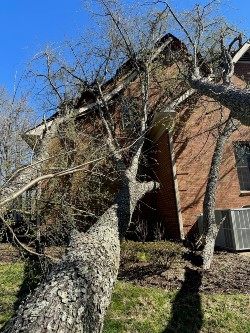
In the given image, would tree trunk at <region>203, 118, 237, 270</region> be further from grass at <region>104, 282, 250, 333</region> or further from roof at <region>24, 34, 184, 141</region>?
roof at <region>24, 34, 184, 141</region>

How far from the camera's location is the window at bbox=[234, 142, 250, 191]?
40.1 feet

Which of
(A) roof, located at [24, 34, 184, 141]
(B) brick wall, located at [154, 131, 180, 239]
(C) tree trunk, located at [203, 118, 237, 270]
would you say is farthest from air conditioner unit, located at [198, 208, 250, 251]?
(A) roof, located at [24, 34, 184, 141]

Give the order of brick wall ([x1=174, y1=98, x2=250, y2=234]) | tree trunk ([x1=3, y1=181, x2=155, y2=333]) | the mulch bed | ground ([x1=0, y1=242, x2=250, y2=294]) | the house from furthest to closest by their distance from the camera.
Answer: brick wall ([x1=174, y1=98, x2=250, y2=234])
the house
ground ([x1=0, y1=242, x2=250, y2=294])
the mulch bed
tree trunk ([x1=3, y1=181, x2=155, y2=333])

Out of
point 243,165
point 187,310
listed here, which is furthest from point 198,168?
point 187,310

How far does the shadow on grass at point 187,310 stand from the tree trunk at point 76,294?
1357mm

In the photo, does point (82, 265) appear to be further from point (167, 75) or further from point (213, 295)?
point (167, 75)

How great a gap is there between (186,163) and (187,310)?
6.67m

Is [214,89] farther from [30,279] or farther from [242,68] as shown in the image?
[242,68]

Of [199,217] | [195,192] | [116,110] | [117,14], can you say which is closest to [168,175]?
[195,192]

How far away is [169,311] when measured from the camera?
5531 mm

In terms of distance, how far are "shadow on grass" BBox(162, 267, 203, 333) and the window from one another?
6.33 metres

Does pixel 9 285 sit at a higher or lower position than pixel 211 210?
lower

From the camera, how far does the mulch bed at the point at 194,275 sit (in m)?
6.51

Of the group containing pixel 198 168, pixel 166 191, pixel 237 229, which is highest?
pixel 198 168
